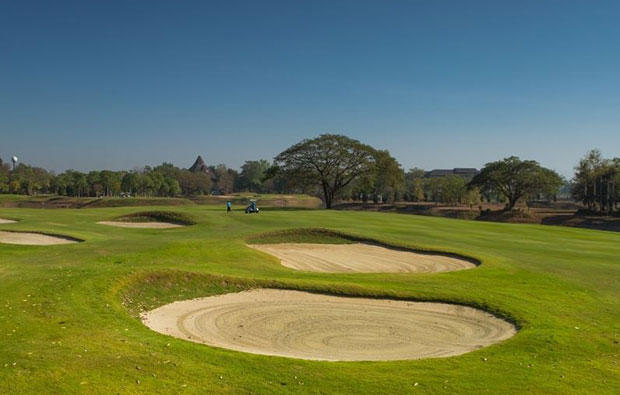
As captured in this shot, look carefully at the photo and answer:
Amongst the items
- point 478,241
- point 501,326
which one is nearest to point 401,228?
point 478,241

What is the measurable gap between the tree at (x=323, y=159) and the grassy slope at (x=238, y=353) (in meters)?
50.8

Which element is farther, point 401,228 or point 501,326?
point 401,228

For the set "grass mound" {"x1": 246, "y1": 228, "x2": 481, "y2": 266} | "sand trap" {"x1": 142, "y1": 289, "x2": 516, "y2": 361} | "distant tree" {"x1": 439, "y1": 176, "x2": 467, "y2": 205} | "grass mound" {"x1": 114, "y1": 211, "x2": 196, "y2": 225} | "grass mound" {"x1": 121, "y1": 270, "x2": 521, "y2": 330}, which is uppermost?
"distant tree" {"x1": 439, "y1": 176, "x2": 467, "y2": 205}

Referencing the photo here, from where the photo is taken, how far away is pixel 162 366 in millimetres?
8914

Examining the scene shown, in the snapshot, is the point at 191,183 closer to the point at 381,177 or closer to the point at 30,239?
the point at 381,177

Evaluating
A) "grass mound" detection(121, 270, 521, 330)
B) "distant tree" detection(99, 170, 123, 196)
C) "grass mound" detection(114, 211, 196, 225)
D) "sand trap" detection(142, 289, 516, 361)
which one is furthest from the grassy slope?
"distant tree" detection(99, 170, 123, 196)

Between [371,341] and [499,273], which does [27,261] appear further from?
[499,273]

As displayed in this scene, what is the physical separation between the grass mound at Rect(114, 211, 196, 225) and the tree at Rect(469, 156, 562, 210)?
65285 mm

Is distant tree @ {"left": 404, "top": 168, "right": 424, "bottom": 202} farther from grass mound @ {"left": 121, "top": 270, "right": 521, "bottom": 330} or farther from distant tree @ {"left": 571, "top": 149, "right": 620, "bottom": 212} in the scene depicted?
grass mound @ {"left": 121, "top": 270, "right": 521, "bottom": 330}

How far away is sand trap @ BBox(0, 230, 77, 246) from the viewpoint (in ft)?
99.9

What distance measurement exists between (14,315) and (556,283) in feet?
61.6

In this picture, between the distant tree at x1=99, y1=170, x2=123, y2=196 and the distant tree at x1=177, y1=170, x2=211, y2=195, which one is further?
the distant tree at x1=177, y1=170, x2=211, y2=195

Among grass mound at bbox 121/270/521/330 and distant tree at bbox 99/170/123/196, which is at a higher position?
distant tree at bbox 99/170/123/196

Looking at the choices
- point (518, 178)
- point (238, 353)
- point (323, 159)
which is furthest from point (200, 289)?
point (518, 178)
